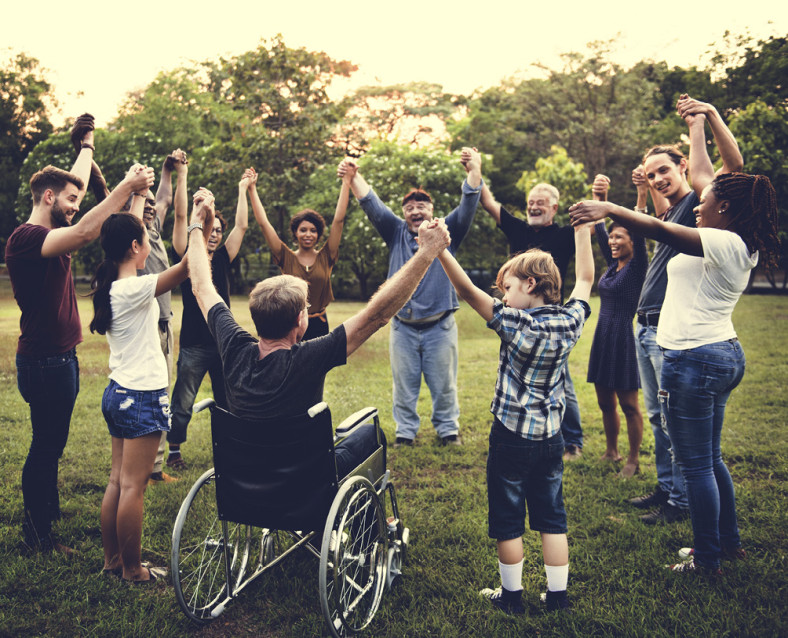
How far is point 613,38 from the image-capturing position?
86.2 feet

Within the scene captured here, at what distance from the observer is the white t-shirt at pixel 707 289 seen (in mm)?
2639

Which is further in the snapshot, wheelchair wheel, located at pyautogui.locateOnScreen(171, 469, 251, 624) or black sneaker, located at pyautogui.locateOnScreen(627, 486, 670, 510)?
black sneaker, located at pyautogui.locateOnScreen(627, 486, 670, 510)

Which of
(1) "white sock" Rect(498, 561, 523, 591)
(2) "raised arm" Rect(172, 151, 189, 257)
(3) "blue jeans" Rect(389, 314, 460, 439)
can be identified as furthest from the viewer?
(3) "blue jeans" Rect(389, 314, 460, 439)

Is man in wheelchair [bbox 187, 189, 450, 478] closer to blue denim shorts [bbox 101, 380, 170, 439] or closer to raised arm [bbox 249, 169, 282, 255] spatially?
blue denim shorts [bbox 101, 380, 170, 439]

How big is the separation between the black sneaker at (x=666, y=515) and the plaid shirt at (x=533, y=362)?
1487 mm

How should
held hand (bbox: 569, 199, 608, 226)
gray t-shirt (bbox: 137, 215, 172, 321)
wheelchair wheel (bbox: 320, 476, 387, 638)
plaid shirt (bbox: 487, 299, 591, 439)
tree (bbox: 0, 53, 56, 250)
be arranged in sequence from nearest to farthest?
wheelchair wheel (bbox: 320, 476, 387, 638), held hand (bbox: 569, 199, 608, 226), plaid shirt (bbox: 487, 299, 591, 439), gray t-shirt (bbox: 137, 215, 172, 321), tree (bbox: 0, 53, 56, 250)

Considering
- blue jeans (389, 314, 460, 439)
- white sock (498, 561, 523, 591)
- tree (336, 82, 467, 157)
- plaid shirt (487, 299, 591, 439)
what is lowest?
white sock (498, 561, 523, 591)

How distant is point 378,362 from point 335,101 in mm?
7438

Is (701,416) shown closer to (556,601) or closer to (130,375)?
(556,601)

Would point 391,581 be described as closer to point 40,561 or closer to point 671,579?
point 671,579

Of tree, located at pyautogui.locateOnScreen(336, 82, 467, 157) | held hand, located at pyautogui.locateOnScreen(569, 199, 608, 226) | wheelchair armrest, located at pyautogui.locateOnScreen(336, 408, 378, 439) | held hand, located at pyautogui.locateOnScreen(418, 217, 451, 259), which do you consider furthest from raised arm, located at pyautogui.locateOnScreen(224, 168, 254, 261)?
tree, located at pyautogui.locateOnScreen(336, 82, 467, 157)

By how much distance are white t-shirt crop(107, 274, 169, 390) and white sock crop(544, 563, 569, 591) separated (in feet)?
6.78

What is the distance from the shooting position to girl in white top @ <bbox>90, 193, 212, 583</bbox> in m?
2.82

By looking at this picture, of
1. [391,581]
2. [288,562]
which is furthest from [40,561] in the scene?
[391,581]
